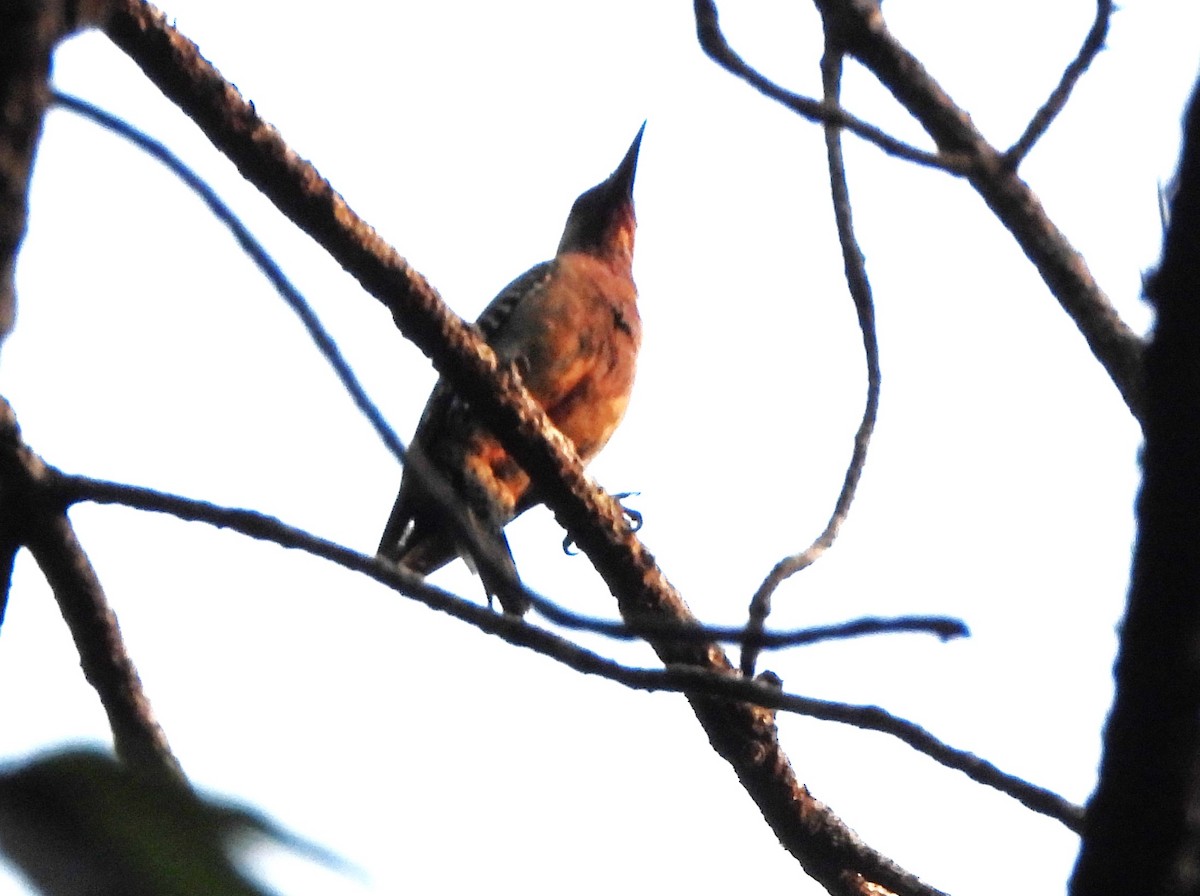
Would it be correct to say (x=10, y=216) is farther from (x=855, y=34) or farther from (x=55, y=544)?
(x=855, y=34)

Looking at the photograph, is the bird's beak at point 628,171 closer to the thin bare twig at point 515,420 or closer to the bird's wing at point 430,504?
the bird's wing at point 430,504

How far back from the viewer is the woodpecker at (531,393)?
A: 6.25 metres

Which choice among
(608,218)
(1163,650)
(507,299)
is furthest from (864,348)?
(608,218)

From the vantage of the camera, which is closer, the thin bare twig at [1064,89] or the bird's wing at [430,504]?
the thin bare twig at [1064,89]

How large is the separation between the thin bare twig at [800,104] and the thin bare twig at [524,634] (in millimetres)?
1019

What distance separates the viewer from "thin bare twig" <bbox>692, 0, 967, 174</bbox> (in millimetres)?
2551

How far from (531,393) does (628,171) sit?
245 centimetres

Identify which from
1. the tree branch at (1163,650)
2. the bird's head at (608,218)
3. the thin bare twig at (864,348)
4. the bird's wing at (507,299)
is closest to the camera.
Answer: the tree branch at (1163,650)

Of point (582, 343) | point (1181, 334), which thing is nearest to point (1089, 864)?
point (1181, 334)

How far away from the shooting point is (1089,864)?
4.16 feet

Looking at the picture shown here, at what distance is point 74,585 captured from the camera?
2.34m

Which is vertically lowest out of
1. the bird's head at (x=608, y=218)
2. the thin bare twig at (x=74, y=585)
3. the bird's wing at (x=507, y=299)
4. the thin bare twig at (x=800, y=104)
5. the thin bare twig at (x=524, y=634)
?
the thin bare twig at (x=524, y=634)

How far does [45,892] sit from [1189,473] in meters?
0.84

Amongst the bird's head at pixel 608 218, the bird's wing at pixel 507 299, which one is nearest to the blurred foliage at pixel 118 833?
the bird's wing at pixel 507 299
